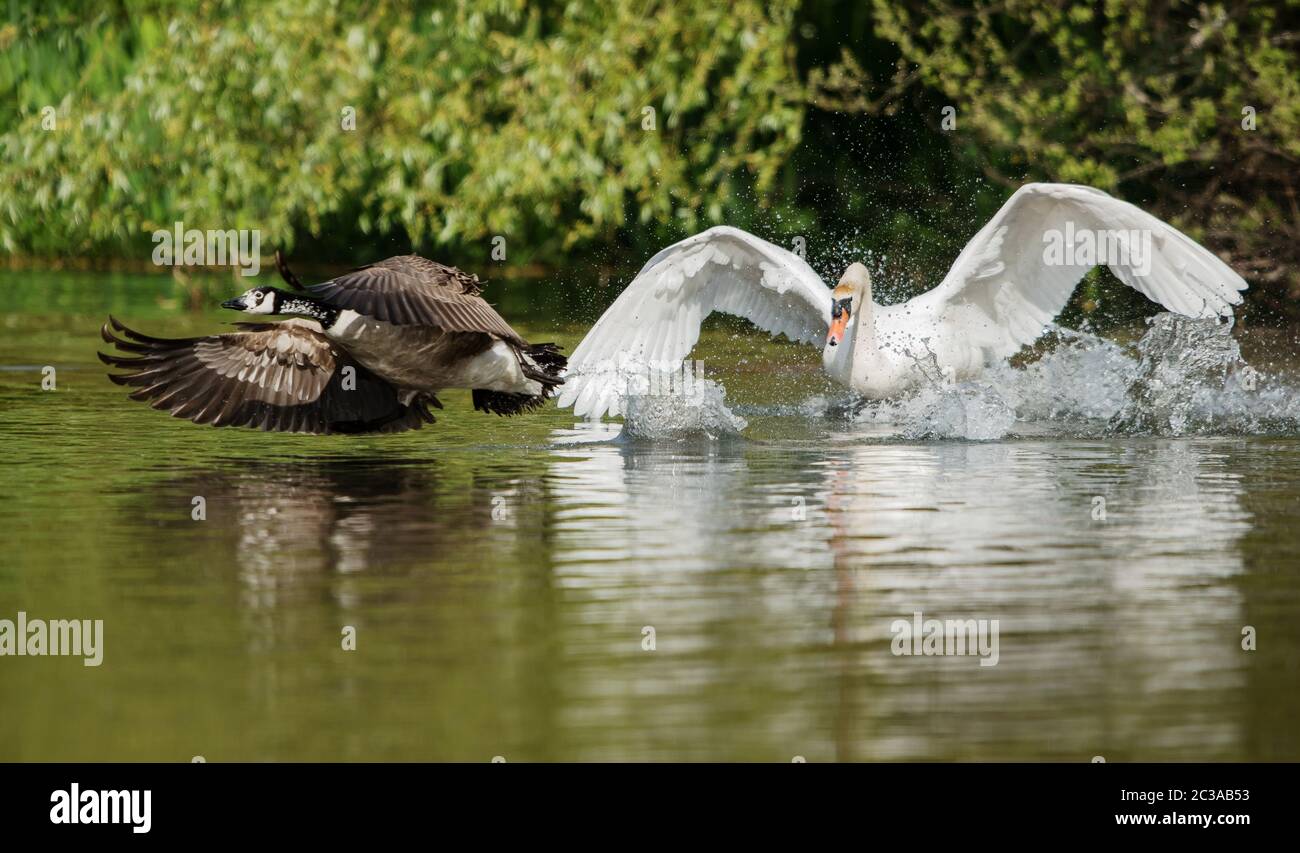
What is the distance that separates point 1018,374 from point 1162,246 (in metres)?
1.49

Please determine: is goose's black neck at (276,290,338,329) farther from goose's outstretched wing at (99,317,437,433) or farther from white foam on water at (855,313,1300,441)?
white foam on water at (855,313,1300,441)

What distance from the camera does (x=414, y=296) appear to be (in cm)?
1006

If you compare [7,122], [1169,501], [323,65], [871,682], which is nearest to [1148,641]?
[871,682]

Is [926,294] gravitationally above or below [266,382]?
above

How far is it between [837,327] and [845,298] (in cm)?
27

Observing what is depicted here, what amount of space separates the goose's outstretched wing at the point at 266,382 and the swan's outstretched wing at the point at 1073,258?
3.72m

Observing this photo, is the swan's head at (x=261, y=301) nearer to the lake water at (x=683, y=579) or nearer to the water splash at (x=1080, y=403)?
the lake water at (x=683, y=579)

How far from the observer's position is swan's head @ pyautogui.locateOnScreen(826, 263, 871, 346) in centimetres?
1255

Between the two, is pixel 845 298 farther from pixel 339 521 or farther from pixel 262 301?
pixel 339 521

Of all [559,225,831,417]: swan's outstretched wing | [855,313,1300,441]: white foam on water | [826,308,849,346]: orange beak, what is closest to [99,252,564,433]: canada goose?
[559,225,831,417]: swan's outstretched wing

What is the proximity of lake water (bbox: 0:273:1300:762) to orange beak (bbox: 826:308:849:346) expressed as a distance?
1.89ft

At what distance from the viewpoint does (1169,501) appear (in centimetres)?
952

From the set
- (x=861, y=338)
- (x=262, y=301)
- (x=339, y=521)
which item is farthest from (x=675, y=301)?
(x=339, y=521)

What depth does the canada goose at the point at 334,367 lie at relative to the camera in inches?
425
